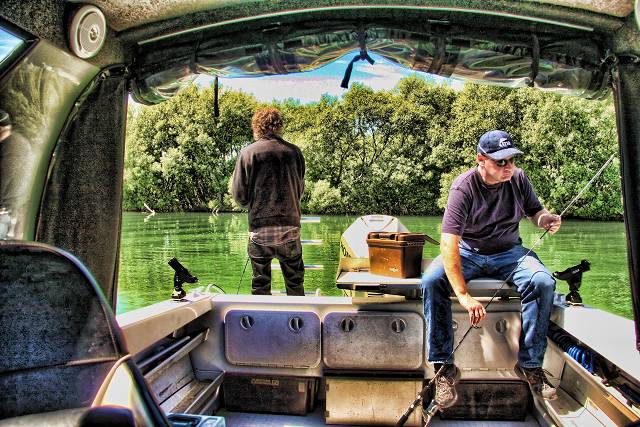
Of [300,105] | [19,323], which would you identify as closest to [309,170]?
[300,105]

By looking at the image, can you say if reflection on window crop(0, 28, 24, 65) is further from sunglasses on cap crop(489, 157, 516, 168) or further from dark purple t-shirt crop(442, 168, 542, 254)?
sunglasses on cap crop(489, 157, 516, 168)

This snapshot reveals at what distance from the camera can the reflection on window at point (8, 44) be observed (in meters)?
2.04

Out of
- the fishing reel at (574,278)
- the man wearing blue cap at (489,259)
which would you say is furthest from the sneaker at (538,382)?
the fishing reel at (574,278)

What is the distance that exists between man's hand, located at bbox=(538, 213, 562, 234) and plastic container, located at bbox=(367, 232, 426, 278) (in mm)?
650

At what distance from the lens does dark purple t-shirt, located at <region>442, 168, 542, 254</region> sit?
104 inches

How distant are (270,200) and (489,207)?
140cm

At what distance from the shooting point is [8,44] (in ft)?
6.85

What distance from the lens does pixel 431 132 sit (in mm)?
38031

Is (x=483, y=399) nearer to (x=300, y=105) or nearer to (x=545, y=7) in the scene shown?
(x=545, y=7)

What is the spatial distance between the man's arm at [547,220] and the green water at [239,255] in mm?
8927

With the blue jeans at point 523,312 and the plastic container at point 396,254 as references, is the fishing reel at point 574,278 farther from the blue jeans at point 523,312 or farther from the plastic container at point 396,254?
the plastic container at point 396,254

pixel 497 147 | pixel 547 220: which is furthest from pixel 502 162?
pixel 547 220

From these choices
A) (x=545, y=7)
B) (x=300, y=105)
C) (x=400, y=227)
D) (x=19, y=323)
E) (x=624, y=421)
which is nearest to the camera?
(x=19, y=323)

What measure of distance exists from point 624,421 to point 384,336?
3.48 feet
